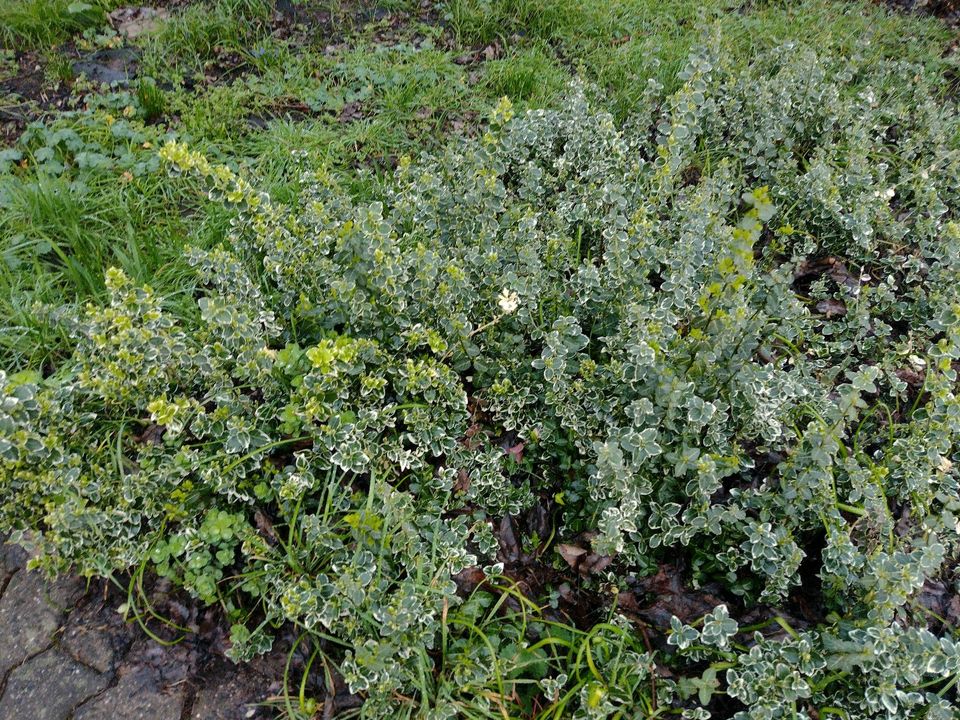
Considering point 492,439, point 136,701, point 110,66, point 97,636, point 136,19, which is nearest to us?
point 136,701

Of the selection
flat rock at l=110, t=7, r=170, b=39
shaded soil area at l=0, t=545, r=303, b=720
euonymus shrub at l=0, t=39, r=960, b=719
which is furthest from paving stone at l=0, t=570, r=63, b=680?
flat rock at l=110, t=7, r=170, b=39

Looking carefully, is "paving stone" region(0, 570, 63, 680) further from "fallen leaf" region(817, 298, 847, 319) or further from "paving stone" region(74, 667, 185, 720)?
"fallen leaf" region(817, 298, 847, 319)

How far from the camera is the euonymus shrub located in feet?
7.14

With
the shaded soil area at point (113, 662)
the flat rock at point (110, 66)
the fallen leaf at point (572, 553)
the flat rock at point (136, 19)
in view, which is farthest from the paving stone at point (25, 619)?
the flat rock at point (136, 19)

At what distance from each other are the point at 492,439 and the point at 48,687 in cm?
175

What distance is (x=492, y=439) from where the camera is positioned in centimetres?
285

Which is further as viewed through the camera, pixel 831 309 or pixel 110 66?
pixel 110 66

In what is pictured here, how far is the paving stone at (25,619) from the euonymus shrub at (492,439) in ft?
0.85

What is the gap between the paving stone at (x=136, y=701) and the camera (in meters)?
2.28

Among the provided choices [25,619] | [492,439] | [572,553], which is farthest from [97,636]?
[572,553]

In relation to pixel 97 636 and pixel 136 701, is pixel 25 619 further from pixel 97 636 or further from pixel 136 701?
pixel 136 701

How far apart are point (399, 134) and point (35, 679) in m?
3.31

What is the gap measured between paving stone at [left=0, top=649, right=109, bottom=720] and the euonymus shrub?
0.33 meters

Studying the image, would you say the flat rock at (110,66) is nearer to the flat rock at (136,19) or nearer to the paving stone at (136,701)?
the flat rock at (136,19)
